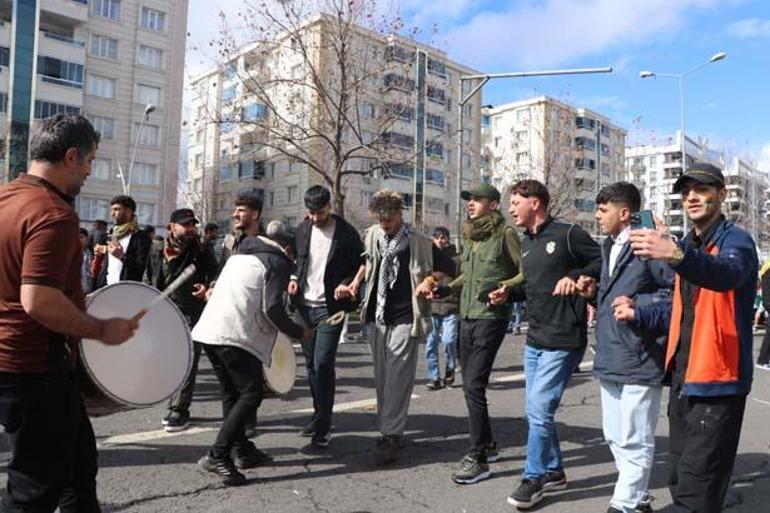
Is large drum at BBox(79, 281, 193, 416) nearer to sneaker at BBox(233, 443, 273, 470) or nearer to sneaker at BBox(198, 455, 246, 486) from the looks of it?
sneaker at BBox(198, 455, 246, 486)

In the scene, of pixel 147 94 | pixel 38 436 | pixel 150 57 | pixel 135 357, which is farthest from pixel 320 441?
pixel 150 57

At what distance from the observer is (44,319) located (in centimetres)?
241

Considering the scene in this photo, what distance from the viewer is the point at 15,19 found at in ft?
135

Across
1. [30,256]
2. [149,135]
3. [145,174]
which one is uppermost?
[149,135]

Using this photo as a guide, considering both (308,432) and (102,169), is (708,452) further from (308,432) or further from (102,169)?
(102,169)

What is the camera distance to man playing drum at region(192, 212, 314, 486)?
444cm

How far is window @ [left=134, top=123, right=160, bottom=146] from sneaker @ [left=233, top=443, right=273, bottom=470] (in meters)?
46.0

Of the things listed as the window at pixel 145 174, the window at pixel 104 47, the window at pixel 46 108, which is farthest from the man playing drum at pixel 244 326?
the window at pixel 104 47

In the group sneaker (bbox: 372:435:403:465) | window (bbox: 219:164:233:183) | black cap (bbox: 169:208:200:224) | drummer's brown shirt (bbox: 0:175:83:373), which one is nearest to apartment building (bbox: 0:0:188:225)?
window (bbox: 219:164:233:183)

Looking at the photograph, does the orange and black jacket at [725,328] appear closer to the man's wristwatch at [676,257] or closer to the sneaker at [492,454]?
the man's wristwatch at [676,257]

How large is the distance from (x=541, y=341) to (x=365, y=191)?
153 ft

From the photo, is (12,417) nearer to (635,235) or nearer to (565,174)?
(635,235)

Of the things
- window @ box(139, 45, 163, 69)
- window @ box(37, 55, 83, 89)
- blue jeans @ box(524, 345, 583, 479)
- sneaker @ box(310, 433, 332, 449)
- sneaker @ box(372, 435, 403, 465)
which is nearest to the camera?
blue jeans @ box(524, 345, 583, 479)

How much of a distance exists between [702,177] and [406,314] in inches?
105
